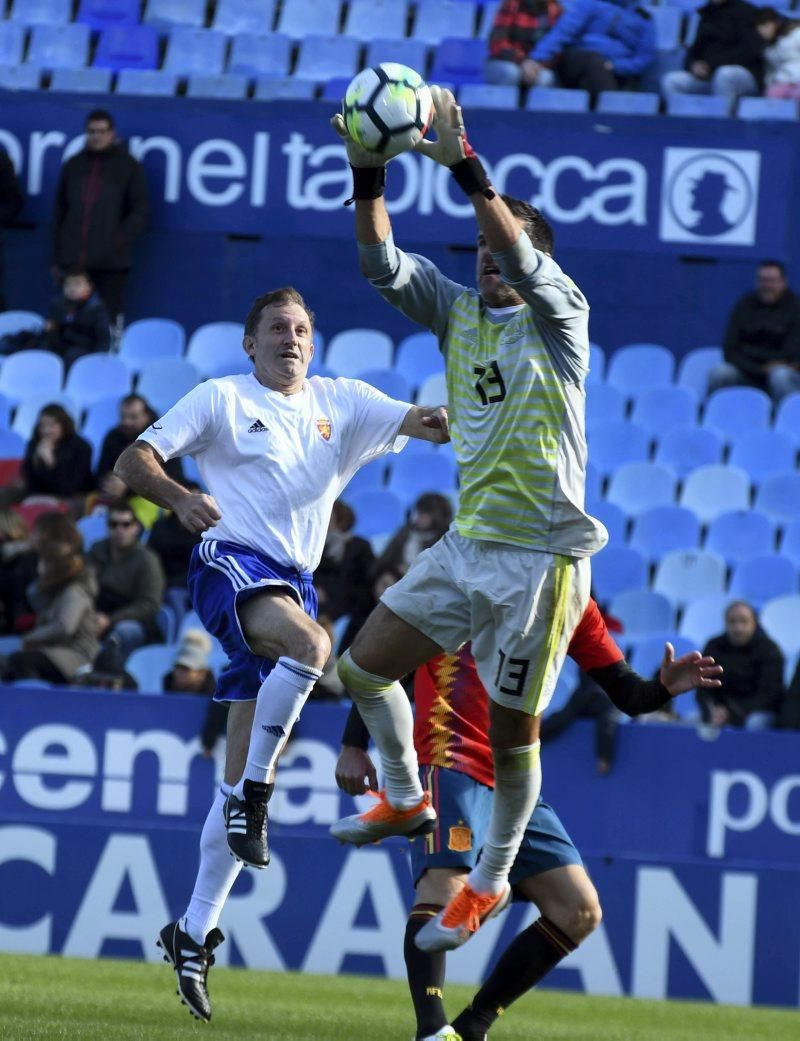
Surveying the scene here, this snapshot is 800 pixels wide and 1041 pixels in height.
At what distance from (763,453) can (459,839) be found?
7148mm

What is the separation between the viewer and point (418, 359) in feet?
45.2

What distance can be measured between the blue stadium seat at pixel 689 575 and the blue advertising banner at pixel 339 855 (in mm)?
2230

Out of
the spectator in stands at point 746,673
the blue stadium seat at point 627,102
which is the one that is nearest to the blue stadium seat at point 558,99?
the blue stadium seat at point 627,102

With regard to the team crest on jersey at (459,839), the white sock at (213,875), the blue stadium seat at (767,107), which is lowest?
the white sock at (213,875)

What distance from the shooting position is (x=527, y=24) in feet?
48.5

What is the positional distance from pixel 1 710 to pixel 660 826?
11.3 feet

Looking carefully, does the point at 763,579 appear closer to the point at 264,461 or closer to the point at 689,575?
the point at 689,575

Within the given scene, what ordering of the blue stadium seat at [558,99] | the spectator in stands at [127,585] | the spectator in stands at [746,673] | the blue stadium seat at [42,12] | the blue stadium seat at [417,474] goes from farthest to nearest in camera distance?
the blue stadium seat at [42,12] < the blue stadium seat at [558,99] < the blue stadium seat at [417,474] < the spectator in stands at [127,585] < the spectator in stands at [746,673]

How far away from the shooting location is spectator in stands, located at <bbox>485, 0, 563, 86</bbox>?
14703mm

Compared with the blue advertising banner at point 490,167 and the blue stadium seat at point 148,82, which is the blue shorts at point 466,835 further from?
the blue stadium seat at point 148,82

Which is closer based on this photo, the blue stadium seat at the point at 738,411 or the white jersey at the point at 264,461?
the white jersey at the point at 264,461

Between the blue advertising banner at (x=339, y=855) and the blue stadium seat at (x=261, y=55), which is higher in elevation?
the blue stadium seat at (x=261, y=55)

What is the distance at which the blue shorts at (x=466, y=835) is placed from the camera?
646cm

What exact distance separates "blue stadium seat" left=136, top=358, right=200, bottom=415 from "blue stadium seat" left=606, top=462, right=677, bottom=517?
2921mm
